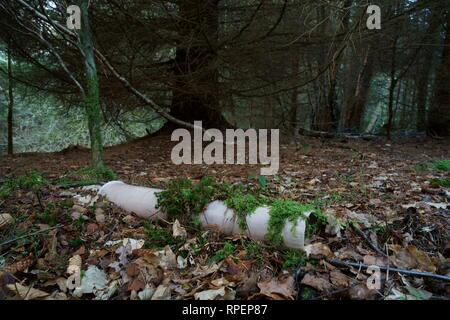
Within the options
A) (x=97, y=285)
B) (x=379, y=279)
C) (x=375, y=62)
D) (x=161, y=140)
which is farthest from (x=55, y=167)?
(x=375, y=62)

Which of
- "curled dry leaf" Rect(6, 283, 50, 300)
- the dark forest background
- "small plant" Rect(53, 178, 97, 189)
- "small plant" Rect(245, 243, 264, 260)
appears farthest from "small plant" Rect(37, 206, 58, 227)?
the dark forest background

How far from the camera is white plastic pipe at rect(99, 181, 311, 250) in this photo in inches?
67.6

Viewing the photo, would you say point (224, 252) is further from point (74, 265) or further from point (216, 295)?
point (74, 265)

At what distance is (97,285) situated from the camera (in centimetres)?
151

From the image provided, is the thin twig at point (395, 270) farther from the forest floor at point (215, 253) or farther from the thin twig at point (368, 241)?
the thin twig at point (368, 241)

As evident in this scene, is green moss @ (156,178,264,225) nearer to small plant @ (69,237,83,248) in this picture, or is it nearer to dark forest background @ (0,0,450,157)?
small plant @ (69,237,83,248)

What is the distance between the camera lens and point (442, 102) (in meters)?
8.82

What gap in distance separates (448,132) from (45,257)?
11.6 m

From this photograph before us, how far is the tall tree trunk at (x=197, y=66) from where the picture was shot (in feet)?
17.1

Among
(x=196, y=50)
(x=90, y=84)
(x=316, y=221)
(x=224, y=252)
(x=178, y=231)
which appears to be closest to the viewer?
(x=224, y=252)

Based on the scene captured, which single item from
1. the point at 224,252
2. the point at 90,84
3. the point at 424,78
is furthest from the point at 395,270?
the point at 424,78

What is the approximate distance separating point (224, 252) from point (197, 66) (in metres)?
5.12

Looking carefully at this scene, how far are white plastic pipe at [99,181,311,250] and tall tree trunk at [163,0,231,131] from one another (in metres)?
3.73

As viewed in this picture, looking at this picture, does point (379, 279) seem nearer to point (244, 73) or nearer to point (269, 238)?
point (269, 238)
